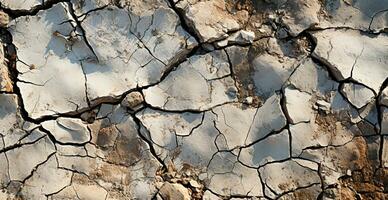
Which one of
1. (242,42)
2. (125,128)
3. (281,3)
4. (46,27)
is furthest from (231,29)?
(46,27)

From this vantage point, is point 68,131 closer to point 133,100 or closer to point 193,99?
point 133,100

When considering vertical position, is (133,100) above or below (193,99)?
below

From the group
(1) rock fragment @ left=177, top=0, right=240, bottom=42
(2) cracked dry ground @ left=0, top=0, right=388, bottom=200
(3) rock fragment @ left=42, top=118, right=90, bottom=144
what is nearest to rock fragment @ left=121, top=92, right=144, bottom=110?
(2) cracked dry ground @ left=0, top=0, right=388, bottom=200

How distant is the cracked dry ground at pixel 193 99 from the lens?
150 inches

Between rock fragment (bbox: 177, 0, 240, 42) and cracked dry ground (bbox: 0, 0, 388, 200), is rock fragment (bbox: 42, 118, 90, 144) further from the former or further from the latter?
rock fragment (bbox: 177, 0, 240, 42)

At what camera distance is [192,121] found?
3895 mm

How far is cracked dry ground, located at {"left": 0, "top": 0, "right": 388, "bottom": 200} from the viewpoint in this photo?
3801 mm

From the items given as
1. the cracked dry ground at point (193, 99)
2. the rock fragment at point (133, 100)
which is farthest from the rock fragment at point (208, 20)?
the rock fragment at point (133, 100)

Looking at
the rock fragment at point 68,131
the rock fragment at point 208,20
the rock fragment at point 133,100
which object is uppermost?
the rock fragment at point 208,20

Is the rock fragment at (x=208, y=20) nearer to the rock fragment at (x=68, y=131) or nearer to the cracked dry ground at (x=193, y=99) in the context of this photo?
the cracked dry ground at (x=193, y=99)

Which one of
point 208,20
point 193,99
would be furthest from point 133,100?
point 208,20

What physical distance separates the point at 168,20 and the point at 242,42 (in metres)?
0.46

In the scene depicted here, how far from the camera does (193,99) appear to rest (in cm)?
393

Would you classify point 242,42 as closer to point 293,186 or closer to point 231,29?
point 231,29
